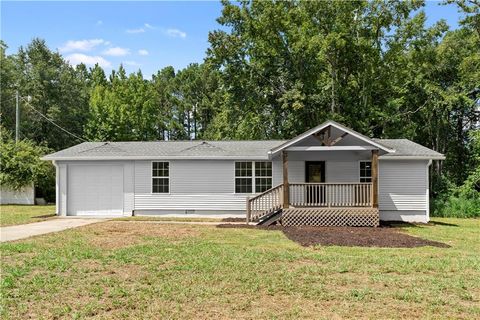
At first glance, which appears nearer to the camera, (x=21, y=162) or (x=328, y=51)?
(x=21, y=162)

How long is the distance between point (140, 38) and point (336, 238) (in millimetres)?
10326

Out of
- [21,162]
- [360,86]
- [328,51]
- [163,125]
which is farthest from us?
[163,125]

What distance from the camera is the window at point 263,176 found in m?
18.0

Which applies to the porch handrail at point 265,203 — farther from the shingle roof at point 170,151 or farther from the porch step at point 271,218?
the shingle roof at point 170,151

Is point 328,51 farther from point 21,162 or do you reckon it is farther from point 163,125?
point 163,125

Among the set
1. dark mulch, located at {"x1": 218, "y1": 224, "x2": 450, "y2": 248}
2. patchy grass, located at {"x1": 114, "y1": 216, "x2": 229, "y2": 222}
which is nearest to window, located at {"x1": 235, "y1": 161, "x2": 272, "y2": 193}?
patchy grass, located at {"x1": 114, "y1": 216, "x2": 229, "y2": 222}

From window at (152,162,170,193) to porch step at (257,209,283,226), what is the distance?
5.13 m

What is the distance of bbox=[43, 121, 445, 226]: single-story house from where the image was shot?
1734 cm

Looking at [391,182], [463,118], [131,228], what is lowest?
[131,228]

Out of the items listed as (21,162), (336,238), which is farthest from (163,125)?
(336,238)

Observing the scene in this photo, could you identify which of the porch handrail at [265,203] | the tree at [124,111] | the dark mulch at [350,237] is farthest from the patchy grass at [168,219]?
the tree at [124,111]

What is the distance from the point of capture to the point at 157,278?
6.88 meters

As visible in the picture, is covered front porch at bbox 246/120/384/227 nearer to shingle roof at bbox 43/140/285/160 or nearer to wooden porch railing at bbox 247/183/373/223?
wooden porch railing at bbox 247/183/373/223

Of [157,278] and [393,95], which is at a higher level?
[393,95]
